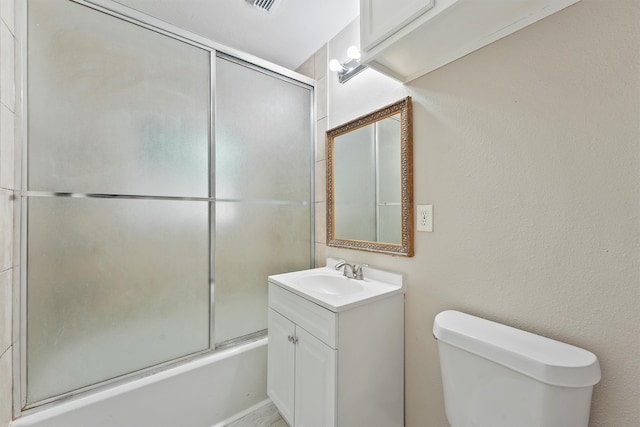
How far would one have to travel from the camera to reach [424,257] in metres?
1.19

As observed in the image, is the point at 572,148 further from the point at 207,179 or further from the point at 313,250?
the point at 207,179

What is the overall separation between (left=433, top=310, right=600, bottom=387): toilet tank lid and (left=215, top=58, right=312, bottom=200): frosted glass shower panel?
1283 mm

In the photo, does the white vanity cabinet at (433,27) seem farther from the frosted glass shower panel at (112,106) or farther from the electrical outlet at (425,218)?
the frosted glass shower panel at (112,106)

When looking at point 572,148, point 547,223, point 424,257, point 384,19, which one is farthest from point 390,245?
point 384,19

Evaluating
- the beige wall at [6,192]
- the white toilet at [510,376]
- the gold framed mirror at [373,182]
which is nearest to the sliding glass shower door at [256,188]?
the gold framed mirror at [373,182]

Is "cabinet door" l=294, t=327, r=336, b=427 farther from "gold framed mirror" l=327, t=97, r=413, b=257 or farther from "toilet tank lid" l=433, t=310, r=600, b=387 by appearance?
"gold framed mirror" l=327, t=97, r=413, b=257

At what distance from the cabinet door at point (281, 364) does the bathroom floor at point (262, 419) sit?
0.23 metres

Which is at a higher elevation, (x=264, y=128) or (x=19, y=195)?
(x=264, y=128)

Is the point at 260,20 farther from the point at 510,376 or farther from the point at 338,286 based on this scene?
the point at 510,376

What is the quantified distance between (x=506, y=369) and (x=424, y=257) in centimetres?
52

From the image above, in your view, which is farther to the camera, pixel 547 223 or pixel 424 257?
pixel 424 257

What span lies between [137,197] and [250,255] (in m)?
0.70

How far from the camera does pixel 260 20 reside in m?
1.54

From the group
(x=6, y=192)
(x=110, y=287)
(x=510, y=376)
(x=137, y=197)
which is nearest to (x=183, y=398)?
(x=110, y=287)
